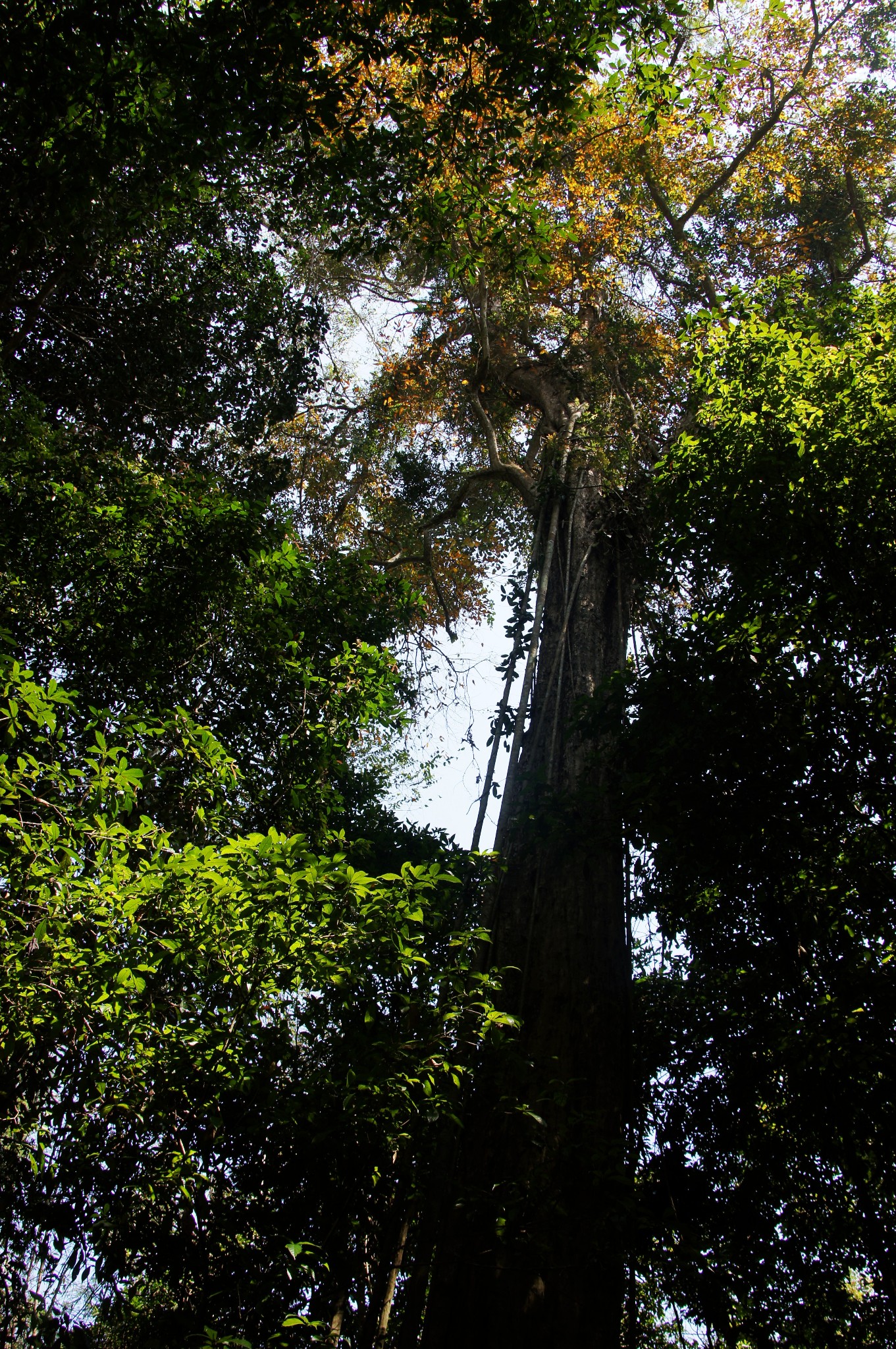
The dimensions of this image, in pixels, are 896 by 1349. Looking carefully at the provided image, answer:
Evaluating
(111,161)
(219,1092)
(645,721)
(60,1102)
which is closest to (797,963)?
(645,721)

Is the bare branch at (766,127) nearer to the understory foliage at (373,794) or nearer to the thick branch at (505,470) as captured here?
the understory foliage at (373,794)

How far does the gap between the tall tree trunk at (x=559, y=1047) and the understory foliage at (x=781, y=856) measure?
0.38 metres

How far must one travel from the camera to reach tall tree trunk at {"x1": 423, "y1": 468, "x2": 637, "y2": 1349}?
10.5 ft

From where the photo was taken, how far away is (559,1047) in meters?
4.05

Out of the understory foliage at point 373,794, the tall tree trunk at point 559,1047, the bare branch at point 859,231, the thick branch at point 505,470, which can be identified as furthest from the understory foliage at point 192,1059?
the bare branch at point 859,231

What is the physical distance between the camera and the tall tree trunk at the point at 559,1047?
10.5ft

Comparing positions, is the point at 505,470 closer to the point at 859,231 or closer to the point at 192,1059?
the point at 192,1059

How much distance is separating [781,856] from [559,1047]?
1.51m

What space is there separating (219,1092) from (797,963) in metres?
2.96

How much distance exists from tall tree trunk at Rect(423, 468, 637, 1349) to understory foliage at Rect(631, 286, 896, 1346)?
0.38 meters

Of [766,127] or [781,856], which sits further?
[766,127]

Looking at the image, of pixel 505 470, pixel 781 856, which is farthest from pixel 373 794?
pixel 505 470

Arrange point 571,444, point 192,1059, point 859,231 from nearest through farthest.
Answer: point 192,1059, point 571,444, point 859,231

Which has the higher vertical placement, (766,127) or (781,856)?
(766,127)
